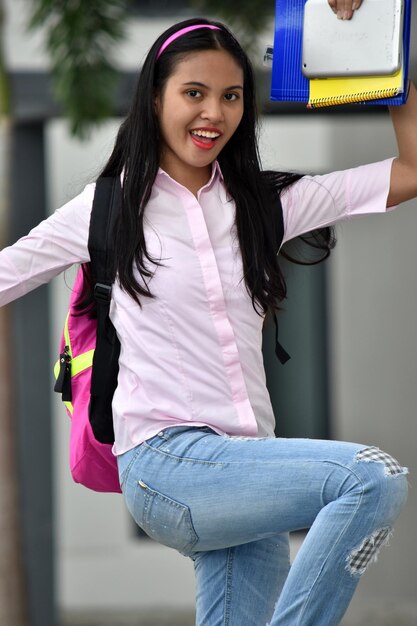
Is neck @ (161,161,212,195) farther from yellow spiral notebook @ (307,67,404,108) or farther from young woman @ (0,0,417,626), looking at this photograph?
yellow spiral notebook @ (307,67,404,108)

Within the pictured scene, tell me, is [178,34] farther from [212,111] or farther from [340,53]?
[340,53]

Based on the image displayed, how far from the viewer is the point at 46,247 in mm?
2738

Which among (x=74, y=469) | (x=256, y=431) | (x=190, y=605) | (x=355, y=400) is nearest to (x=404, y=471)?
(x=256, y=431)

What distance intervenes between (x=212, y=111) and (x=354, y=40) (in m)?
0.33

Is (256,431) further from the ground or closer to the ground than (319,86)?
closer to the ground

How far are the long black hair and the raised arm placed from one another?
0.23 m

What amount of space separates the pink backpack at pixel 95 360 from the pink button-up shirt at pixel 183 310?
0.03 meters

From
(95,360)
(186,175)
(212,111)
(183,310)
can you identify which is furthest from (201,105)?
(95,360)

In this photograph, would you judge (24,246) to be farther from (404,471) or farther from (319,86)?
(404,471)

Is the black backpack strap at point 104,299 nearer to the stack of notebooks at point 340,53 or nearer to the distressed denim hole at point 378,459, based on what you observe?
the stack of notebooks at point 340,53

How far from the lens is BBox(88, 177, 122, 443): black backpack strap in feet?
8.92

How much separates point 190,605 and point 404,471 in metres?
6.45

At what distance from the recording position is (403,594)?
27.5 feet

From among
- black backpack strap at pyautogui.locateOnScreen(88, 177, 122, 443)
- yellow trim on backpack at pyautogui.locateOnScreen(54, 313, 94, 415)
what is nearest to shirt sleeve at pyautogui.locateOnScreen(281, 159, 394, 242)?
black backpack strap at pyautogui.locateOnScreen(88, 177, 122, 443)
